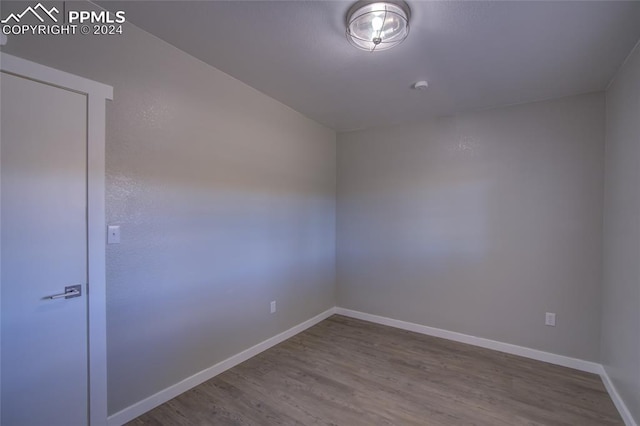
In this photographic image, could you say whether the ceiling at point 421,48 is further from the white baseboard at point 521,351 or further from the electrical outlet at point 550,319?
the white baseboard at point 521,351

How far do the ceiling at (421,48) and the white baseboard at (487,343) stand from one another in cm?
245

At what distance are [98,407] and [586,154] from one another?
4222 mm

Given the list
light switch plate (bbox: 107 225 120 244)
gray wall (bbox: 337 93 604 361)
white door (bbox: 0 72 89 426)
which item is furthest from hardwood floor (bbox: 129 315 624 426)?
light switch plate (bbox: 107 225 120 244)

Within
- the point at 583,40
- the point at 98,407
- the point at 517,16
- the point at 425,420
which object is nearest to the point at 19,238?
the point at 98,407

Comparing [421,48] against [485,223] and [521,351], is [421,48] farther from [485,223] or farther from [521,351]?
[521,351]

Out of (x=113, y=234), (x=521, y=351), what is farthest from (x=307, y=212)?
(x=521, y=351)

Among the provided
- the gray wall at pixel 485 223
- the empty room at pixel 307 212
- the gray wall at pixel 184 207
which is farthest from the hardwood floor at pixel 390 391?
the gray wall at pixel 485 223

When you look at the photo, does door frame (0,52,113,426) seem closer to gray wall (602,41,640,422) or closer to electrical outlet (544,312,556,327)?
gray wall (602,41,640,422)

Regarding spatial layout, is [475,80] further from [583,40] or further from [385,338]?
[385,338]

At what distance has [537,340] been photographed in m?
2.82

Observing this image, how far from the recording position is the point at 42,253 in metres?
1.55

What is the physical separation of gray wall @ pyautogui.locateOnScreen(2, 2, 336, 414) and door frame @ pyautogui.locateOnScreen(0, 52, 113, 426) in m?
0.05

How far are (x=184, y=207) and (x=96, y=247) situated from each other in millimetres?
618

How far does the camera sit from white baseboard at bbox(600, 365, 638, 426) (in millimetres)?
1903
